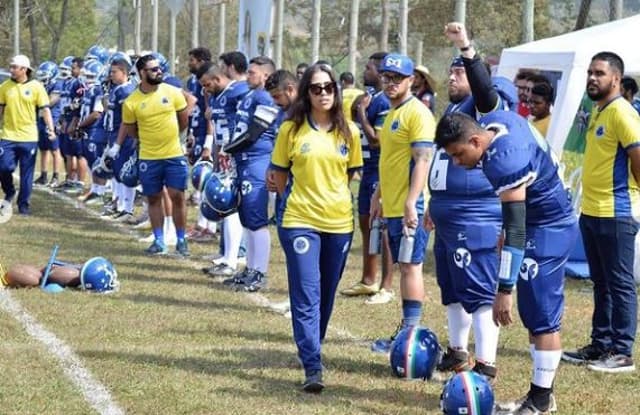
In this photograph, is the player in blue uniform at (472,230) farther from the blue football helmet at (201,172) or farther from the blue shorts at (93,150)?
the blue shorts at (93,150)

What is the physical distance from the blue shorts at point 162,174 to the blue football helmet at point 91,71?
22.4 ft

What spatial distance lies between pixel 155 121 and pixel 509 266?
24.1 ft

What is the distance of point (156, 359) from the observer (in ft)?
27.5

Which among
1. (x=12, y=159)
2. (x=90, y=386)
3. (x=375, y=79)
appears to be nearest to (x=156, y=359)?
(x=90, y=386)

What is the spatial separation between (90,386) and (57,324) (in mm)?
1968

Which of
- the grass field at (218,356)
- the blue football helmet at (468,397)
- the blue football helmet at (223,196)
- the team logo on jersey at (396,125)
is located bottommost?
the grass field at (218,356)

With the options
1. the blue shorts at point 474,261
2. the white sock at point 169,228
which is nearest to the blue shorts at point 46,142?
the white sock at point 169,228

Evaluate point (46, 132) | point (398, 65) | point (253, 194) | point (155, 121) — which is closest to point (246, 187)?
point (253, 194)

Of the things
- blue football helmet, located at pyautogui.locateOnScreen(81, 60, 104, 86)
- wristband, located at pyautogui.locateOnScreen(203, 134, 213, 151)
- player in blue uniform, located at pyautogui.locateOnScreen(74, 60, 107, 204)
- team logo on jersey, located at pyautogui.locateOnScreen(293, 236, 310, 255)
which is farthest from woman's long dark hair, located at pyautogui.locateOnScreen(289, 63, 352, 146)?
blue football helmet, located at pyautogui.locateOnScreen(81, 60, 104, 86)

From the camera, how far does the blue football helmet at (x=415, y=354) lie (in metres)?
7.77

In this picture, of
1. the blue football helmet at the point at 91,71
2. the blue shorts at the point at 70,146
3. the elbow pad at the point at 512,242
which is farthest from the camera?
the blue shorts at the point at 70,146

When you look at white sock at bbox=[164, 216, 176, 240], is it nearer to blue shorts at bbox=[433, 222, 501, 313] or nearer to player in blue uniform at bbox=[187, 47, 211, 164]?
player in blue uniform at bbox=[187, 47, 211, 164]

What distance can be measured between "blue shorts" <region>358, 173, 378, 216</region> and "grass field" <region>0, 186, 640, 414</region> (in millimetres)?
869

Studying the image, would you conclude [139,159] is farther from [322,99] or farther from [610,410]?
[610,410]
